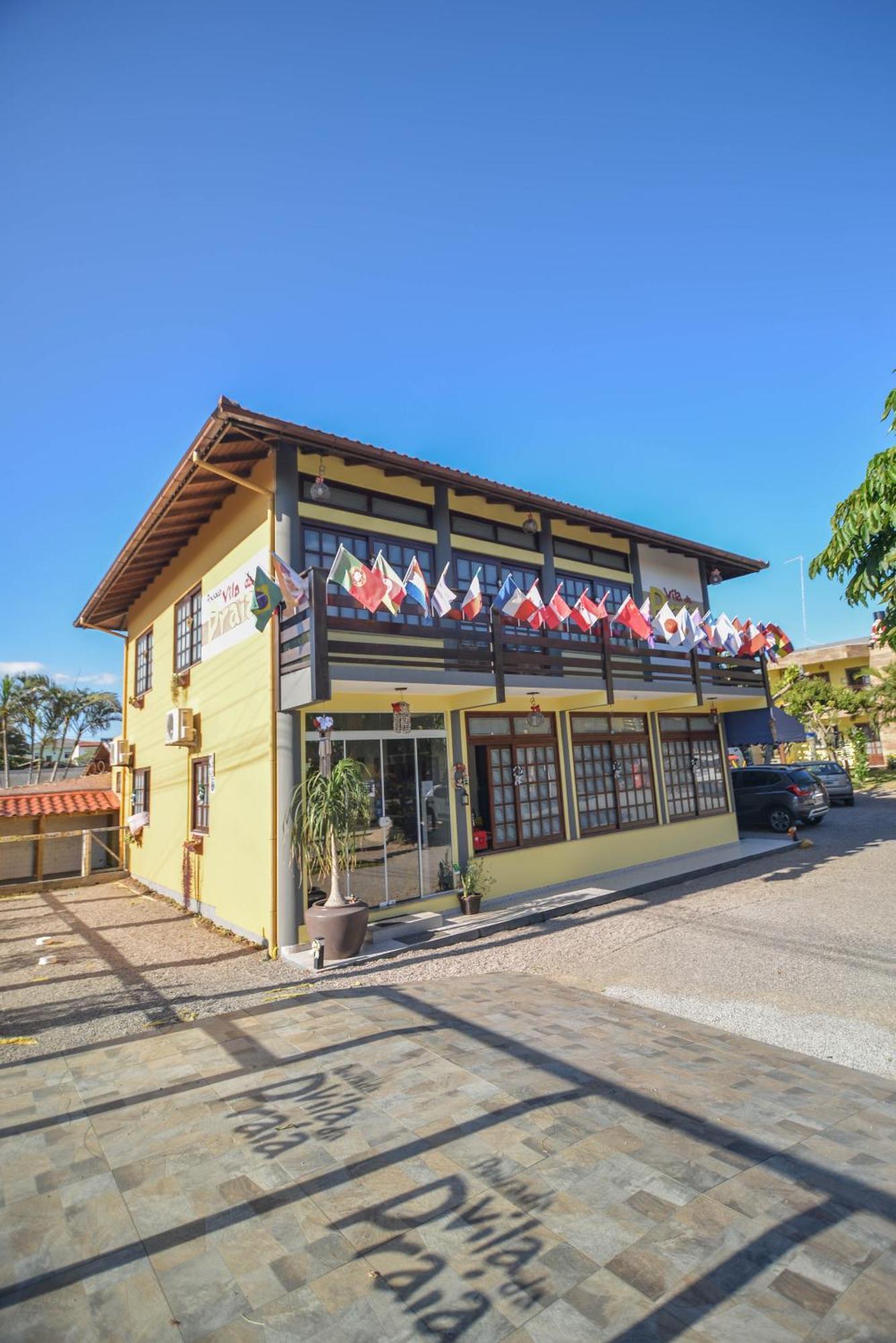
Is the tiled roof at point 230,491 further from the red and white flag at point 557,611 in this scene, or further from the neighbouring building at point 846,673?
the neighbouring building at point 846,673

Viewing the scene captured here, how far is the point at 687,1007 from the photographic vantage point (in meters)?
6.21

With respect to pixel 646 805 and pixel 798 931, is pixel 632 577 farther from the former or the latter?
pixel 798 931

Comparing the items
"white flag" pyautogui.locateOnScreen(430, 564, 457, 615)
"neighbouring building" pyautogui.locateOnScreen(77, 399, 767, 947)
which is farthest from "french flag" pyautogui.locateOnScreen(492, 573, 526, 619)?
"white flag" pyautogui.locateOnScreen(430, 564, 457, 615)

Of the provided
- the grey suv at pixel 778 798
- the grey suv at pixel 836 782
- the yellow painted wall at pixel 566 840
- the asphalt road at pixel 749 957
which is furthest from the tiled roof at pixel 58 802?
the grey suv at pixel 836 782

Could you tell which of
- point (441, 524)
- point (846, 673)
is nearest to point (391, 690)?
point (441, 524)

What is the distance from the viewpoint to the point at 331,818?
7898 millimetres

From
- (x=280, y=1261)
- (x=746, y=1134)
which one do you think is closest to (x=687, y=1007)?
(x=746, y=1134)

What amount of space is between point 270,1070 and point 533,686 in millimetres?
6753

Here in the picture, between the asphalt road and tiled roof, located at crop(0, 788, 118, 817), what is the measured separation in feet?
38.1

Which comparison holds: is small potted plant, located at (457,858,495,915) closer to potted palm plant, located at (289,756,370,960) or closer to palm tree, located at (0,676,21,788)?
potted palm plant, located at (289,756,370,960)

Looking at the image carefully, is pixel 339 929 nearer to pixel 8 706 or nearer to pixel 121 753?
pixel 121 753

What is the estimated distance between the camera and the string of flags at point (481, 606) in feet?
26.7

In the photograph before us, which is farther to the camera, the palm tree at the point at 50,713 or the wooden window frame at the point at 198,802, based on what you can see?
the palm tree at the point at 50,713

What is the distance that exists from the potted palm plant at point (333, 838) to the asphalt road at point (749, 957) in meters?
0.49
